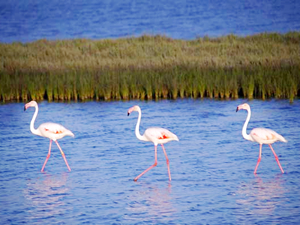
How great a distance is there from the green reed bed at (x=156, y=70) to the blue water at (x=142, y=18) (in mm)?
18076

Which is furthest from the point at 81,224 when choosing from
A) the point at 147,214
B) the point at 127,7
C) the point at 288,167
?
the point at 127,7

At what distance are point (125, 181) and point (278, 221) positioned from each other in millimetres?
3432

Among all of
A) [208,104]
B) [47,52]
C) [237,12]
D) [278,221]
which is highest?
[237,12]

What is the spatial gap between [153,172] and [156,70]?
9692mm

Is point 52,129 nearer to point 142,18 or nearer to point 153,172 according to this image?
point 153,172

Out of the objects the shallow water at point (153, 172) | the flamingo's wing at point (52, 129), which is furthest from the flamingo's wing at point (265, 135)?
the flamingo's wing at point (52, 129)

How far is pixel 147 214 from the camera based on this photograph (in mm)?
11031

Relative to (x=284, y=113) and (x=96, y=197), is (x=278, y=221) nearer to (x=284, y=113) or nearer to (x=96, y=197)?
(x=96, y=197)

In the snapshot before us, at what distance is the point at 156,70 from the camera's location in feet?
75.5

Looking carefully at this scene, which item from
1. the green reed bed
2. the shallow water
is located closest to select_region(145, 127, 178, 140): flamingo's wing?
the shallow water

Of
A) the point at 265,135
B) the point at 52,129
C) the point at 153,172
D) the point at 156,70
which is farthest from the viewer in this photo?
the point at 156,70

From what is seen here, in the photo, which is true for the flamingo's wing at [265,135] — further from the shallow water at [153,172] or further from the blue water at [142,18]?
the blue water at [142,18]

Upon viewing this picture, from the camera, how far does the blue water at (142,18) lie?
5131cm

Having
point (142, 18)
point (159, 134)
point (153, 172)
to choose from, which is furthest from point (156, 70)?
point (142, 18)
